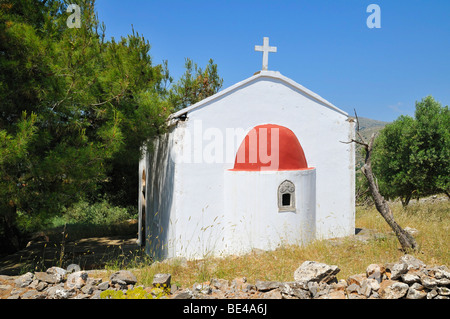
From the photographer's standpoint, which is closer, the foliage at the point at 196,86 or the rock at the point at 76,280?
the rock at the point at 76,280

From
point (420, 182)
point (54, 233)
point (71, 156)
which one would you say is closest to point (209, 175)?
point (71, 156)

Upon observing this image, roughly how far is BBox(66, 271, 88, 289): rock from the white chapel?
2.56 meters

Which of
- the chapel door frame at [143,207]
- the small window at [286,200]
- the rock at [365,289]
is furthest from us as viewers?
the chapel door frame at [143,207]

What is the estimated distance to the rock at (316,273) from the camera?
4598 millimetres

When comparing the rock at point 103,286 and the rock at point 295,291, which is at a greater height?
the rock at point 295,291

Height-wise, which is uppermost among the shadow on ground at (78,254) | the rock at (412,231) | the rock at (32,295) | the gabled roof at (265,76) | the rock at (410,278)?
the gabled roof at (265,76)

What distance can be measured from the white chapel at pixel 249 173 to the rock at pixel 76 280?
8.38 feet

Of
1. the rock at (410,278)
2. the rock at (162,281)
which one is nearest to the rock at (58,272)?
the rock at (162,281)

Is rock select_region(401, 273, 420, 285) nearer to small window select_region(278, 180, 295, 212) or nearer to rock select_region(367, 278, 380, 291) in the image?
rock select_region(367, 278, 380, 291)

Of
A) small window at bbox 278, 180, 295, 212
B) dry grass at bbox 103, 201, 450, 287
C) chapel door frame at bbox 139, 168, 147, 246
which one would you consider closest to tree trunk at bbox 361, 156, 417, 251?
dry grass at bbox 103, 201, 450, 287

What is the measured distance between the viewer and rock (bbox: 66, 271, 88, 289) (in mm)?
4634

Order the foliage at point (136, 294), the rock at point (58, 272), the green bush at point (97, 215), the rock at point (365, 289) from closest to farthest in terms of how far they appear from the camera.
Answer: the foliage at point (136, 294), the rock at point (365, 289), the rock at point (58, 272), the green bush at point (97, 215)

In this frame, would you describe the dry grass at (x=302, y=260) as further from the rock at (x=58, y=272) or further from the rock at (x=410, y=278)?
the rock at (x=58, y=272)

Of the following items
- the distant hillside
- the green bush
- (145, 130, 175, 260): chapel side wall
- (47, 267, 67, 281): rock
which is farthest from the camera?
the green bush
